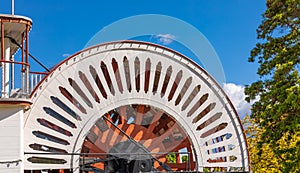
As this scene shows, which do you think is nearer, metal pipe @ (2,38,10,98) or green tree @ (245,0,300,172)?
metal pipe @ (2,38,10,98)

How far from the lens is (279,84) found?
48.8 ft

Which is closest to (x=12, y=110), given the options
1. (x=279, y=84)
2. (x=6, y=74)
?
(x=6, y=74)

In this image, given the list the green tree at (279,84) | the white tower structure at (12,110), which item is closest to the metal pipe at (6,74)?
the white tower structure at (12,110)

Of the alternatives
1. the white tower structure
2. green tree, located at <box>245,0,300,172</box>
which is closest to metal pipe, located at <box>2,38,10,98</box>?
the white tower structure

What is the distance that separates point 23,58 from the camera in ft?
34.0

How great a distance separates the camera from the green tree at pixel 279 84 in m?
14.3

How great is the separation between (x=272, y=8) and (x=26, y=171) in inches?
360

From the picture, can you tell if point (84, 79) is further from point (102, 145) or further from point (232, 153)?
point (232, 153)

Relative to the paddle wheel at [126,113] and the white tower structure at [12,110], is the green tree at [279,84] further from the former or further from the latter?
the white tower structure at [12,110]

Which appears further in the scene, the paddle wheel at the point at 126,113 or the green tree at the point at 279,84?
the green tree at the point at 279,84

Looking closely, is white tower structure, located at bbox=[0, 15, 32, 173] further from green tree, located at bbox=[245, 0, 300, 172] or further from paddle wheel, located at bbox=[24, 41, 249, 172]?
green tree, located at bbox=[245, 0, 300, 172]

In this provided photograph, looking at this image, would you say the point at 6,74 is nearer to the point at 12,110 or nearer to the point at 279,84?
the point at 12,110

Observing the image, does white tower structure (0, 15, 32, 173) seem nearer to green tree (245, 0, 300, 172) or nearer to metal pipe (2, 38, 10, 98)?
metal pipe (2, 38, 10, 98)

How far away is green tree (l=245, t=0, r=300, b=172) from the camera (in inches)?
563
